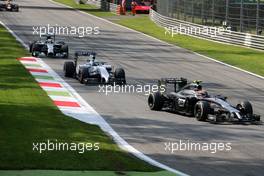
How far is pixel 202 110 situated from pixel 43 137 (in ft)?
16.7

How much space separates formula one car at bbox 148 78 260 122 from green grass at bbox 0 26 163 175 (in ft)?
10.2

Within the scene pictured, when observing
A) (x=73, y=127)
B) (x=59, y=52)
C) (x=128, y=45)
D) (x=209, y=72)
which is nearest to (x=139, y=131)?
(x=73, y=127)

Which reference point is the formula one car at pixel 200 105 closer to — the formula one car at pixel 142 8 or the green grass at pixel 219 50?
the green grass at pixel 219 50

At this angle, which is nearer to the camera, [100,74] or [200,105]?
[200,105]

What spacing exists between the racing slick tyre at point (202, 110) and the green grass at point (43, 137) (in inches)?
120

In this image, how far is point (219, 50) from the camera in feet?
133

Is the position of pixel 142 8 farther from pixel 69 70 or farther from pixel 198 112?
pixel 198 112

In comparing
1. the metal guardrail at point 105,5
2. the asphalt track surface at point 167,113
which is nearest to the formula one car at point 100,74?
the asphalt track surface at point 167,113

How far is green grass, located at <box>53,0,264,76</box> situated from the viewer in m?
34.2

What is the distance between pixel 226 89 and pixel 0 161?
47.9ft

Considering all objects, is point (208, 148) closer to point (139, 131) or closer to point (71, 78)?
point (139, 131)

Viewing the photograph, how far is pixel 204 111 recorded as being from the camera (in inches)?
700

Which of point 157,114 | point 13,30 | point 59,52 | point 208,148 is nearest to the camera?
point 208,148

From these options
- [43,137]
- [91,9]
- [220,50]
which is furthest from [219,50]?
[91,9]
